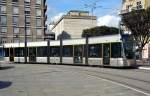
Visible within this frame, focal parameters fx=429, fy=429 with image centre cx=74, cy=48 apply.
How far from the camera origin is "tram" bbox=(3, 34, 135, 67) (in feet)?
124

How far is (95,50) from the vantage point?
1629 inches

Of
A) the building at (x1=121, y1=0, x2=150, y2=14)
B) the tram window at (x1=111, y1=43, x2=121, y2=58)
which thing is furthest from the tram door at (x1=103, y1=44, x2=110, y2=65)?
the building at (x1=121, y1=0, x2=150, y2=14)

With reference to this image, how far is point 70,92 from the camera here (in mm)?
17953

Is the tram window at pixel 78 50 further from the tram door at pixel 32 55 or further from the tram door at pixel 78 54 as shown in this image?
the tram door at pixel 32 55

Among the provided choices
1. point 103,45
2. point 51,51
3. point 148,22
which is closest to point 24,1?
point 148,22

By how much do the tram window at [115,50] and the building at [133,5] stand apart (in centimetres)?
4588

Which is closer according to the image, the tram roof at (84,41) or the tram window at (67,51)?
the tram roof at (84,41)

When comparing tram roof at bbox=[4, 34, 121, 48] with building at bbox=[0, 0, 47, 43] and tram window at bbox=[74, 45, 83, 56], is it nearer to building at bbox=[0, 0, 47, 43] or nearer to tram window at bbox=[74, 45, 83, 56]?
tram window at bbox=[74, 45, 83, 56]

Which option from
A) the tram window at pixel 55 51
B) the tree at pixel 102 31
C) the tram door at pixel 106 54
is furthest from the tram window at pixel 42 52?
the tree at pixel 102 31

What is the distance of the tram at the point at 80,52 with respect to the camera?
1486 inches

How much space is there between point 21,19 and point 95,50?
76452 mm

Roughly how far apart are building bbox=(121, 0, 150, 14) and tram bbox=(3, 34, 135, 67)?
110 ft

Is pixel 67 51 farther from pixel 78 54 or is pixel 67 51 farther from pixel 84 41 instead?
pixel 84 41

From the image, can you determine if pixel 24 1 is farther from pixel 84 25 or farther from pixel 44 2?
pixel 84 25
